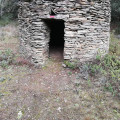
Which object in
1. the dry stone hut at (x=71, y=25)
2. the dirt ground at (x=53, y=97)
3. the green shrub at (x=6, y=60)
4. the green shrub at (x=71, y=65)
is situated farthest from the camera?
the green shrub at (x=6, y=60)

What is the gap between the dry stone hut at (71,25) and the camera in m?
3.91

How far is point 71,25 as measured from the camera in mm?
3994

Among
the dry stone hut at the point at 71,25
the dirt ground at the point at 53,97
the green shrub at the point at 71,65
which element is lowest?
the dirt ground at the point at 53,97

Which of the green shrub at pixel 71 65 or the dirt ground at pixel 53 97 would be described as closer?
the dirt ground at pixel 53 97

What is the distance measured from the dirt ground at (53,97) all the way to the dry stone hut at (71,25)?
779 mm

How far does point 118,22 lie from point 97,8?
28.6ft

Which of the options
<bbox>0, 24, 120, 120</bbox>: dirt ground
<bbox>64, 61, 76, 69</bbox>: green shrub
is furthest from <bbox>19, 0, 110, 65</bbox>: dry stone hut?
<bbox>0, 24, 120, 120</bbox>: dirt ground

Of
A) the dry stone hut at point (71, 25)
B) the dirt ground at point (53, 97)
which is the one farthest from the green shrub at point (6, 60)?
the dry stone hut at point (71, 25)

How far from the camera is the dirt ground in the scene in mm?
2418

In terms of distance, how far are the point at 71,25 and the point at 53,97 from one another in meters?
2.47

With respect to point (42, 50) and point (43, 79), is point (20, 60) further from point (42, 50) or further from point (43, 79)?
point (43, 79)

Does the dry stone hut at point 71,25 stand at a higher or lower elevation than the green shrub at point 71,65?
higher

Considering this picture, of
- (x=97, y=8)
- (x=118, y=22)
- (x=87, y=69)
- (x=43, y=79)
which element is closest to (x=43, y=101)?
(x=43, y=79)

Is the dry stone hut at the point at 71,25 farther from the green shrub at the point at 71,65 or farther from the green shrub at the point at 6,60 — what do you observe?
the green shrub at the point at 6,60
